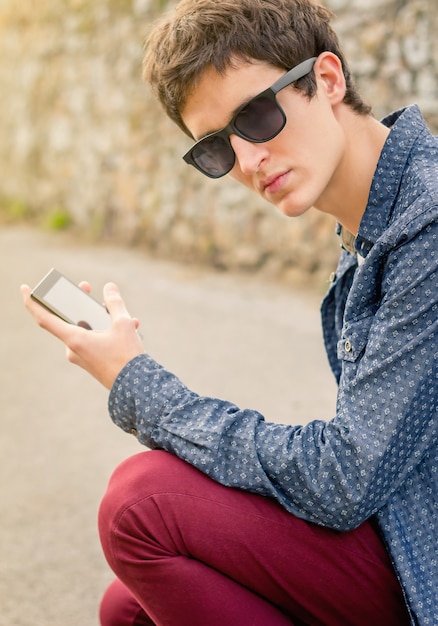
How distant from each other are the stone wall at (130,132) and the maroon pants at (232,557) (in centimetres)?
357

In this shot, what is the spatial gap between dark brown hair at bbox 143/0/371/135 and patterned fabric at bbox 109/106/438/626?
0.26 m

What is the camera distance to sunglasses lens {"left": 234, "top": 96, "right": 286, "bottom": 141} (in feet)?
5.35

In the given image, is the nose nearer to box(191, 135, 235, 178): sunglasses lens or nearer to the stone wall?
box(191, 135, 235, 178): sunglasses lens

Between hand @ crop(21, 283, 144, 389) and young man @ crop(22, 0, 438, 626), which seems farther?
hand @ crop(21, 283, 144, 389)

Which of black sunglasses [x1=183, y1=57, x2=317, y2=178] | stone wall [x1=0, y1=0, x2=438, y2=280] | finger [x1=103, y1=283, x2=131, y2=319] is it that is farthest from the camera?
stone wall [x1=0, y1=0, x2=438, y2=280]

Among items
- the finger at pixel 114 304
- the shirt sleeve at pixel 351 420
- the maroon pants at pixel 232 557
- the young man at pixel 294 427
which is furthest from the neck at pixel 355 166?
the maroon pants at pixel 232 557

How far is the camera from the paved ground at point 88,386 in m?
2.46

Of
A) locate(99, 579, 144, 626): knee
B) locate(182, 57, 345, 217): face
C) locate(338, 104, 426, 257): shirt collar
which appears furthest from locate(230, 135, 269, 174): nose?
locate(99, 579, 144, 626): knee

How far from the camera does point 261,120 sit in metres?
1.64

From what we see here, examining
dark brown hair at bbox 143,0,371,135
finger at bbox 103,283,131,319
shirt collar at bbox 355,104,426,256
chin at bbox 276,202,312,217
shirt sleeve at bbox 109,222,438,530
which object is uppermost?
dark brown hair at bbox 143,0,371,135

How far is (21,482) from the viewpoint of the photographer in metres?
3.00

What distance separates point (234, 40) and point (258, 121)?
0.17 m

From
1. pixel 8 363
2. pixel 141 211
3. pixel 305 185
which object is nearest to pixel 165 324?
pixel 8 363

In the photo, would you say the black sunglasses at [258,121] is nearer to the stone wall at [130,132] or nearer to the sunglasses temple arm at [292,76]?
the sunglasses temple arm at [292,76]
